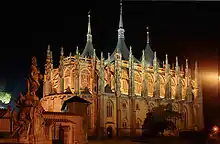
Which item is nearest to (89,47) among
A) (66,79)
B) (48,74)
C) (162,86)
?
Answer: (66,79)

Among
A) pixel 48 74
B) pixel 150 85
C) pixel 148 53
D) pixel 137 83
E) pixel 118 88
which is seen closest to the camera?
pixel 118 88

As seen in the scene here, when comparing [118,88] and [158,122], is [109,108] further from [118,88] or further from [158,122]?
[158,122]

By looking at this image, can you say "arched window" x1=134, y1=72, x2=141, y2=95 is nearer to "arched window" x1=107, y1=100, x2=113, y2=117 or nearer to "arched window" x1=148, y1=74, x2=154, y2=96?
"arched window" x1=148, y1=74, x2=154, y2=96

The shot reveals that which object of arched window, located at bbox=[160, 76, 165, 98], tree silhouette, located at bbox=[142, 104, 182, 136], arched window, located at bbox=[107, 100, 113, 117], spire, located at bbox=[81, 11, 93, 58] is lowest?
tree silhouette, located at bbox=[142, 104, 182, 136]

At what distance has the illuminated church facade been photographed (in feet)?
152

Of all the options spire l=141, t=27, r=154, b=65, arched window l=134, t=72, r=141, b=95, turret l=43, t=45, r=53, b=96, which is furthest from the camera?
spire l=141, t=27, r=154, b=65

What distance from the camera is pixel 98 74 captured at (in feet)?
153

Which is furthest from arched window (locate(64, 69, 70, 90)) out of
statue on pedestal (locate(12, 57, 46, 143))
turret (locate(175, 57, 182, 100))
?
statue on pedestal (locate(12, 57, 46, 143))

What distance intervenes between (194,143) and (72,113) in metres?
15.8

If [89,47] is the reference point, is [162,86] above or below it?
below

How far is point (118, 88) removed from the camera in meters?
48.4

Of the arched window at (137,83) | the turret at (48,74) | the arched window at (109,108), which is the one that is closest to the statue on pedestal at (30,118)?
the arched window at (109,108)

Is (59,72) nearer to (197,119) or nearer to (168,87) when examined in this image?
(168,87)

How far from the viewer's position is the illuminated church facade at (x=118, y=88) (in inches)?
1818
